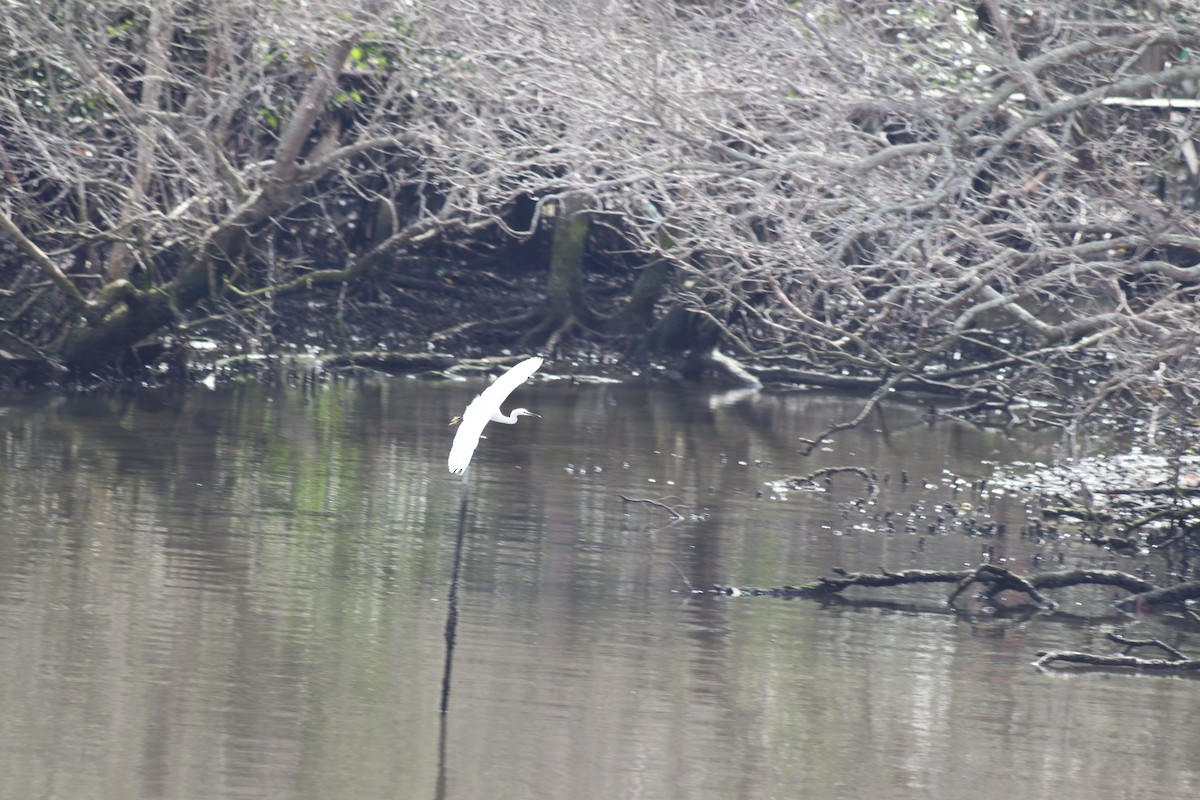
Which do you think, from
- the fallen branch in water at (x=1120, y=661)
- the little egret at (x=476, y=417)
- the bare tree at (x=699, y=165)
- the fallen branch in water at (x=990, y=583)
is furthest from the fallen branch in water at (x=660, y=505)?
the little egret at (x=476, y=417)

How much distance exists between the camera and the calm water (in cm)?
667

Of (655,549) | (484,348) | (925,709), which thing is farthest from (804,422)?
(925,709)

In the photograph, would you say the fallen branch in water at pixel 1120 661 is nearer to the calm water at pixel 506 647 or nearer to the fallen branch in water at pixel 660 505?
the calm water at pixel 506 647

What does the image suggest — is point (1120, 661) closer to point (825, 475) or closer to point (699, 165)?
point (699, 165)

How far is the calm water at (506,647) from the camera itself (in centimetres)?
667

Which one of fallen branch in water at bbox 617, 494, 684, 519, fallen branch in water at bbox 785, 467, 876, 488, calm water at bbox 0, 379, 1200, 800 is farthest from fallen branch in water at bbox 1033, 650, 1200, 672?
fallen branch in water at bbox 785, 467, 876, 488

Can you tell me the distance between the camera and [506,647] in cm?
832

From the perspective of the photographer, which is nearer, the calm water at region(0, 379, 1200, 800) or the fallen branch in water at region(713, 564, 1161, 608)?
the calm water at region(0, 379, 1200, 800)

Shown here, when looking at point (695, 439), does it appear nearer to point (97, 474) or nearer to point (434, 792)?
point (97, 474)

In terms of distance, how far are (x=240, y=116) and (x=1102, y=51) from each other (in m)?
11.9

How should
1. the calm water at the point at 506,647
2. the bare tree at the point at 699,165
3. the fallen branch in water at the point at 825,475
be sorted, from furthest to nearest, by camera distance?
the fallen branch in water at the point at 825,475, the bare tree at the point at 699,165, the calm water at the point at 506,647

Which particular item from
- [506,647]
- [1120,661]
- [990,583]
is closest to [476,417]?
[506,647]

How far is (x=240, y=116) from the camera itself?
2052 cm

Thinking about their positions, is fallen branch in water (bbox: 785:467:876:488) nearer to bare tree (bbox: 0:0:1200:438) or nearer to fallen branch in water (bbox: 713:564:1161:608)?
bare tree (bbox: 0:0:1200:438)
